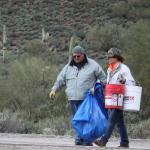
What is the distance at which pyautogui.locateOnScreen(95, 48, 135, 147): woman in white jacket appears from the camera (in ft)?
38.1

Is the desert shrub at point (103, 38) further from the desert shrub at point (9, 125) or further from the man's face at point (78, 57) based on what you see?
the man's face at point (78, 57)

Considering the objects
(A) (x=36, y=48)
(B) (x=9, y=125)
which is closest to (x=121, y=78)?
(B) (x=9, y=125)

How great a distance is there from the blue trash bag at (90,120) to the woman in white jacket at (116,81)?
0.15 m

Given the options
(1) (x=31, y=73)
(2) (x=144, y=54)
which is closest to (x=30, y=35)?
(1) (x=31, y=73)

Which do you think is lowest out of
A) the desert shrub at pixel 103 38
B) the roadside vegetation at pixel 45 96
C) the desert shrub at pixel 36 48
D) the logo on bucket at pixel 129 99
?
the roadside vegetation at pixel 45 96

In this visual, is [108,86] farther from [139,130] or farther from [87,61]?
[139,130]

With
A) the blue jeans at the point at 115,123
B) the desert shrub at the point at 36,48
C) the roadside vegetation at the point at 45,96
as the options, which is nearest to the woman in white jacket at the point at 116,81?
the blue jeans at the point at 115,123

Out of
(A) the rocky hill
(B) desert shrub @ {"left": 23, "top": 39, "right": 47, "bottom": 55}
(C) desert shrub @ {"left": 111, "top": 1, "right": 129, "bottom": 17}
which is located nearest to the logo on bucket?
(B) desert shrub @ {"left": 23, "top": 39, "right": 47, "bottom": 55}

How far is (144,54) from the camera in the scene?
30.7 meters

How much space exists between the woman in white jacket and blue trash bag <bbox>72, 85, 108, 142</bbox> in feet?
0.48

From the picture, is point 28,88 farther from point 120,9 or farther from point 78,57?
point 120,9

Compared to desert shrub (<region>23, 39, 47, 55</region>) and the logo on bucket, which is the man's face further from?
desert shrub (<region>23, 39, 47, 55</region>)

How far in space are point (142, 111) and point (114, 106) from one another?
1746 centimetres

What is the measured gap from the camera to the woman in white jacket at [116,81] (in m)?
11.6
